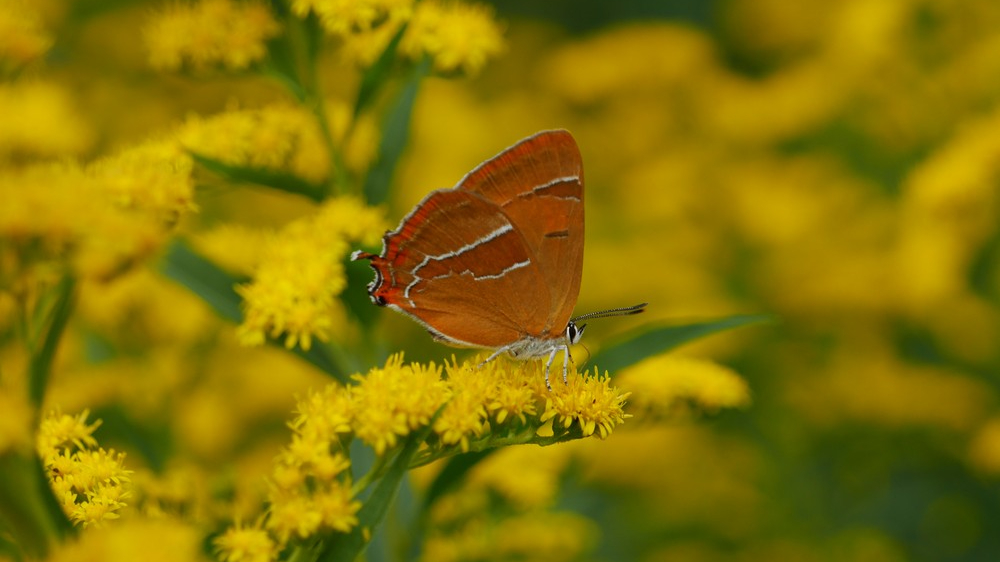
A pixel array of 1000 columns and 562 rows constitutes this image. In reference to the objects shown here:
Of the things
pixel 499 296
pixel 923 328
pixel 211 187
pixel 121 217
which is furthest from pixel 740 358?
pixel 121 217

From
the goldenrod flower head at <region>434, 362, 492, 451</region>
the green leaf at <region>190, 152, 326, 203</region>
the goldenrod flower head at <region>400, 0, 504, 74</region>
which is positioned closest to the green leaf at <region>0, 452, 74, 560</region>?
the goldenrod flower head at <region>434, 362, 492, 451</region>

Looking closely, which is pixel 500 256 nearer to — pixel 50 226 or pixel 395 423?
pixel 395 423

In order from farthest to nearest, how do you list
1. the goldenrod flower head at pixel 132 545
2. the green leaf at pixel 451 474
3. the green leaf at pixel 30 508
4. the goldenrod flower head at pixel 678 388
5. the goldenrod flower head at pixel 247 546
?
the goldenrod flower head at pixel 678 388 → the green leaf at pixel 451 474 → the goldenrod flower head at pixel 247 546 → the green leaf at pixel 30 508 → the goldenrod flower head at pixel 132 545

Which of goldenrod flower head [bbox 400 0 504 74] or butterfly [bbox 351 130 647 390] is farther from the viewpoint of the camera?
goldenrod flower head [bbox 400 0 504 74]

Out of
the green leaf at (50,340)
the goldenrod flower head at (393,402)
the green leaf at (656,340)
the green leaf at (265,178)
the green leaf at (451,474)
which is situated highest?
the green leaf at (265,178)

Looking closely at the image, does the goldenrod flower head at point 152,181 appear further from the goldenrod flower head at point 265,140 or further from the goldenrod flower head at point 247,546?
the goldenrod flower head at point 247,546

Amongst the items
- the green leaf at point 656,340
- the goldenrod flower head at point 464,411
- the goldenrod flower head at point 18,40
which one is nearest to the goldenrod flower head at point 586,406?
the goldenrod flower head at point 464,411

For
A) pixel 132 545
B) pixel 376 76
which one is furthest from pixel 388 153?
pixel 132 545

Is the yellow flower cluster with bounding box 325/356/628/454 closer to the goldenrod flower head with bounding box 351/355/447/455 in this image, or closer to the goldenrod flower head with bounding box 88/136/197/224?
the goldenrod flower head with bounding box 351/355/447/455
